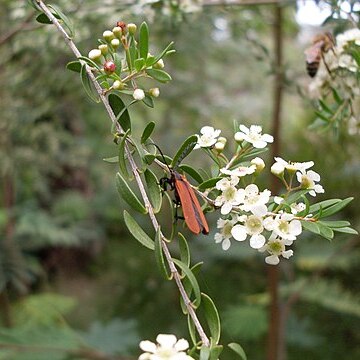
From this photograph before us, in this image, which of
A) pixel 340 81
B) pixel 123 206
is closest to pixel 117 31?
pixel 340 81

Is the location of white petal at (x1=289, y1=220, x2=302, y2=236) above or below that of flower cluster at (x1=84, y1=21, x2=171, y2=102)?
below

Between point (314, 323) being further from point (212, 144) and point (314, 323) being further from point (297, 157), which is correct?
point (212, 144)

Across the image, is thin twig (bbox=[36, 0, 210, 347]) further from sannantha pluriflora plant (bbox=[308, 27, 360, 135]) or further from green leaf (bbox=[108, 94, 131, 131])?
sannantha pluriflora plant (bbox=[308, 27, 360, 135])

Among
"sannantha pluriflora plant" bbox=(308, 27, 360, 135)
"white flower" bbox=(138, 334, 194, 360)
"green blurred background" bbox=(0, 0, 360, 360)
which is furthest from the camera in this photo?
"green blurred background" bbox=(0, 0, 360, 360)

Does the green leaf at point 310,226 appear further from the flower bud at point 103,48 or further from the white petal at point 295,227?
the flower bud at point 103,48

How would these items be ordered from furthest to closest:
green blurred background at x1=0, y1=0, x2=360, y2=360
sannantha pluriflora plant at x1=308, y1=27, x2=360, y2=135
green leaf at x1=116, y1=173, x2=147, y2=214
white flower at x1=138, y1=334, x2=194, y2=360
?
green blurred background at x1=0, y1=0, x2=360, y2=360 → sannantha pluriflora plant at x1=308, y1=27, x2=360, y2=135 → green leaf at x1=116, y1=173, x2=147, y2=214 → white flower at x1=138, y1=334, x2=194, y2=360

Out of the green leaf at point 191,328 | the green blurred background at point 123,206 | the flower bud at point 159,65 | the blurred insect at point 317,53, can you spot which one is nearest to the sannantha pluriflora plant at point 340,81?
the blurred insect at point 317,53

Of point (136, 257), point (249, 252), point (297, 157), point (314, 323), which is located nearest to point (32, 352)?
point (249, 252)

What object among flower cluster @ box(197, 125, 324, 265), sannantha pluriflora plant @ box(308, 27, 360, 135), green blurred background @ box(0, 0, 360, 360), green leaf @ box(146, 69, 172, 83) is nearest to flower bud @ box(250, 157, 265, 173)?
flower cluster @ box(197, 125, 324, 265)
